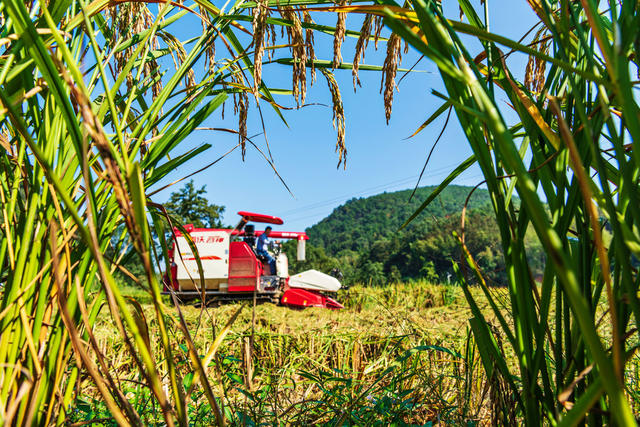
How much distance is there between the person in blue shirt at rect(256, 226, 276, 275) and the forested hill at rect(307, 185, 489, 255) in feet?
189

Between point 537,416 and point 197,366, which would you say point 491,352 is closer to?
point 537,416

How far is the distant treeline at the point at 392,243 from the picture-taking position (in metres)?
41.4

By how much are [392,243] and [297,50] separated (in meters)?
51.1

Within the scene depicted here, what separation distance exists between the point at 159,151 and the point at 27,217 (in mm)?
207

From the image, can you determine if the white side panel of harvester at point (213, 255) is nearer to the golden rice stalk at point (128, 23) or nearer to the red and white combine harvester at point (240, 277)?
the red and white combine harvester at point (240, 277)

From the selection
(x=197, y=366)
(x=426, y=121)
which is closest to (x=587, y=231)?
(x=426, y=121)

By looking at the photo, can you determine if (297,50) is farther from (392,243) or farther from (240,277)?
(392,243)

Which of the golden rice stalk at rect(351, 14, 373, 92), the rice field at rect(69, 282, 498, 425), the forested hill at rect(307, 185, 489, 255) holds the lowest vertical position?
the rice field at rect(69, 282, 498, 425)

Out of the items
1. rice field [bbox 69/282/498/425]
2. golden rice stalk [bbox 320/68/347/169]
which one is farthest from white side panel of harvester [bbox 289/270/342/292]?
golden rice stalk [bbox 320/68/347/169]

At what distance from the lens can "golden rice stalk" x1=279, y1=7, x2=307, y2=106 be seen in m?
0.79

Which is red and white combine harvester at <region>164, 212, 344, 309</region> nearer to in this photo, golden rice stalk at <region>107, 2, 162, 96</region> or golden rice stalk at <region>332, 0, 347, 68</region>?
golden rice stalk at <region>107, 2, 162, 96</region>

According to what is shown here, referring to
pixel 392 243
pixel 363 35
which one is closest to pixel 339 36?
pixel 363 35

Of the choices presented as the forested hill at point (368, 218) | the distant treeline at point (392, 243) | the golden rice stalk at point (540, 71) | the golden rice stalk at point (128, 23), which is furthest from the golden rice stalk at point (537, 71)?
the forested hill at point (368, 218)

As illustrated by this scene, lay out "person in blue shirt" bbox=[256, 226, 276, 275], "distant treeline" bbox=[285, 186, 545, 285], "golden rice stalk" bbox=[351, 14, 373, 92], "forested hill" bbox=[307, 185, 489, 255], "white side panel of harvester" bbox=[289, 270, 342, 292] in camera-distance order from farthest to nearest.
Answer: "forested hill" bbox=[307, 185, 489, 255] → "distant treeline" bbox=[285, 186, 545, 285] → "person in blue shirt" bbox=[256, 226, 276, 275] → "white side panel of harvester" bbox=[289, 270, 342, 292] → "golden rice stalk" bbox=[351, 14, 373, 92]
